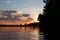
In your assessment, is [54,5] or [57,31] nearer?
[57,31]

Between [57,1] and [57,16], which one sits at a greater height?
[57,1]

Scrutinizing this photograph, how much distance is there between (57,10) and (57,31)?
5.58 meters

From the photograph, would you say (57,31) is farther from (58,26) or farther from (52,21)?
(52,21)

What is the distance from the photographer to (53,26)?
181 ft

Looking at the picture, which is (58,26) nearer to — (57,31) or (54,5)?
(57,31)

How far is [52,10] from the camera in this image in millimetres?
56656

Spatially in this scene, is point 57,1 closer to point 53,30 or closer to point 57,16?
point 57,16

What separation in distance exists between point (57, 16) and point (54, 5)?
374 centimetres

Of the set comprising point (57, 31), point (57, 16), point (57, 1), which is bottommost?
point (57, 31)

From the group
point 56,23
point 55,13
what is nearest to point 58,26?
point 56,23

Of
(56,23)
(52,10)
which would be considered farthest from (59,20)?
(52,10)

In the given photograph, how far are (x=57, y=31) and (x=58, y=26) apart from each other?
1327 millimetres

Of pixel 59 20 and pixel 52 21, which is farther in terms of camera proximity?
pixel 52 21

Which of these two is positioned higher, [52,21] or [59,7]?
[59,7]
